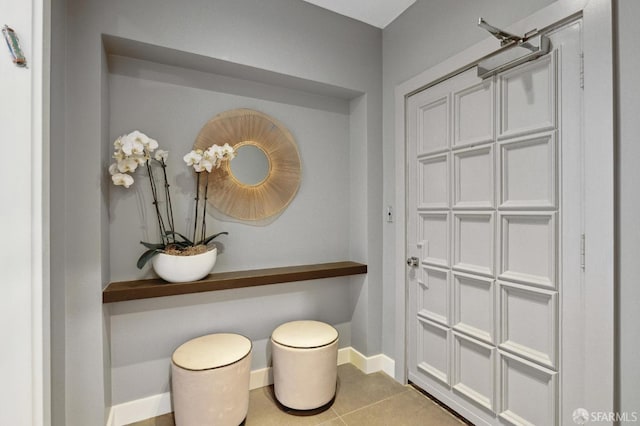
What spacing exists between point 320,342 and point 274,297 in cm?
50

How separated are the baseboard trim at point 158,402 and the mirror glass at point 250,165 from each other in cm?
133

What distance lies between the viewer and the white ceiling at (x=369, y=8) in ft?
6.79

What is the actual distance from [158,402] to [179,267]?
86 centimetres

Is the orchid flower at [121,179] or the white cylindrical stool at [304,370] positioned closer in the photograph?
the orchid flower at [121,179]

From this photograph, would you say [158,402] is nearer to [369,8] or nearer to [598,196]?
[598,196]

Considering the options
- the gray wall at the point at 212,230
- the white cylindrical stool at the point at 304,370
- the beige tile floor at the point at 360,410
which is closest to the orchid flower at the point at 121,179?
the gray wall at the point at 212,230

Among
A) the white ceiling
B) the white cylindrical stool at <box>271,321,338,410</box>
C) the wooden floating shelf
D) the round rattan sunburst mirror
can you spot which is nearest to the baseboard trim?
the white cylindrical stool at <box>271,321,338,410</box>

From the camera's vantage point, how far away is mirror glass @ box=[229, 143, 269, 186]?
2.11m

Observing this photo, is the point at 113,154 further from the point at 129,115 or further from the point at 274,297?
the point at 274,297

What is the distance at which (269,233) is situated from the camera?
223 centimetres

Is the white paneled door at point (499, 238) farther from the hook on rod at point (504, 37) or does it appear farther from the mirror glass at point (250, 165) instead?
the mirror glass at point (250, 165)
